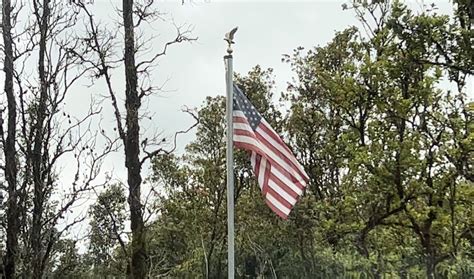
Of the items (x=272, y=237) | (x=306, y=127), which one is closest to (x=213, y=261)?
(x=272, y=237)

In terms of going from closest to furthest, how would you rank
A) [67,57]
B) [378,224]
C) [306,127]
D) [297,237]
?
[67,57], [378,224], [297,237], [306,127]

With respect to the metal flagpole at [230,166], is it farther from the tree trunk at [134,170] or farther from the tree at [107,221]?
the tree at [107,221]

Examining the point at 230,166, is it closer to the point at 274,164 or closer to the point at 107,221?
the point at 274,164

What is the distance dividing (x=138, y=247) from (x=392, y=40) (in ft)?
15.7

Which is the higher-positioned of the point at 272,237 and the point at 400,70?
the point at 400,70

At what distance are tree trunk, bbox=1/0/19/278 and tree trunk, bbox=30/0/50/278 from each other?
1.17 ft

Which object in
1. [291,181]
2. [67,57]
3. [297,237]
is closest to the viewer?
[291,181]

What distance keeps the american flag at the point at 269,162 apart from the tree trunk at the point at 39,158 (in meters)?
2.89

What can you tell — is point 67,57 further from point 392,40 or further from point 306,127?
point 306,127

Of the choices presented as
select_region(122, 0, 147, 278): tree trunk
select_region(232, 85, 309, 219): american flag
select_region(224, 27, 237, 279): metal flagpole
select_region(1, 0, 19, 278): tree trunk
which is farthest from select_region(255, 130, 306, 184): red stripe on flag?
select_region(1, 0, 19, 278): tree trunk

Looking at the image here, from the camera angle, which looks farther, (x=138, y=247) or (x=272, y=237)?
(x=272, y=237)

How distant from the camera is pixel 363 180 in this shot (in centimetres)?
1017

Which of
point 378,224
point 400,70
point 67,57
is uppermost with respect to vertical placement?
point 400,70

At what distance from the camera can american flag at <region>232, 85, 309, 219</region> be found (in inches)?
185
